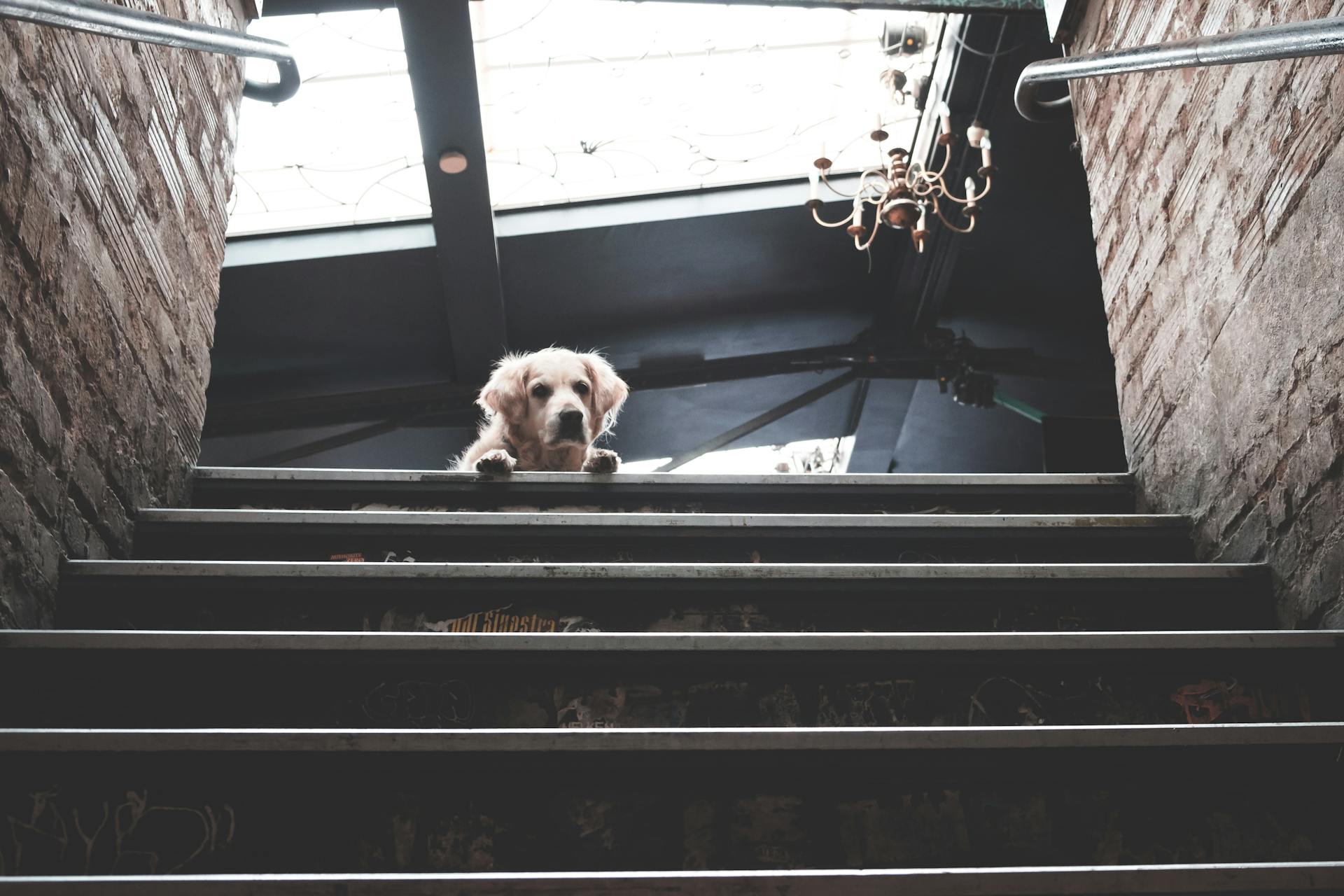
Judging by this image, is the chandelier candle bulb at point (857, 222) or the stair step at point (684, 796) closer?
the stair step at point (684, 796)

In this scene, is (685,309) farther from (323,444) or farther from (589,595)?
(589,595)

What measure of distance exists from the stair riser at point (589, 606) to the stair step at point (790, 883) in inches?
30.6

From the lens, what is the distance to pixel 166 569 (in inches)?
70.8

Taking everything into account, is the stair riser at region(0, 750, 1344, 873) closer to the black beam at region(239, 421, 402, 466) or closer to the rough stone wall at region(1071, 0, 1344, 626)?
the rough stone wall at region(1071, 0, 1344, 626)

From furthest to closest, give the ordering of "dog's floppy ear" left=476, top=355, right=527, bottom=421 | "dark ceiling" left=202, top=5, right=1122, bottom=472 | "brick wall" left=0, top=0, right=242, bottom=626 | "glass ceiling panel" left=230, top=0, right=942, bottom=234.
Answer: "dark ceiling" left=202, top=5, right=1122, bottom=472 → "glass ceiling panel" left=230, top=0, right=942, bottom=234 → "dog's floppy ear" left=476, top=355, right=527, bottom=421 → "brick wall" left=0, top=0, right=242, bottom=626

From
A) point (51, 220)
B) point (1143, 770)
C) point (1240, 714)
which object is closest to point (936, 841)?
point (1143, 770)

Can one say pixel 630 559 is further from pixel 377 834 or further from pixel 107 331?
pixel 107 331

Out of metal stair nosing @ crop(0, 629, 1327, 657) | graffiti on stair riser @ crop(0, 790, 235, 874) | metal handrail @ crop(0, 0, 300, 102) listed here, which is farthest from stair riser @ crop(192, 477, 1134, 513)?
graffiti on stair riser @ crop(0, 790, 235, 874)

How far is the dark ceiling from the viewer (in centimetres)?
612

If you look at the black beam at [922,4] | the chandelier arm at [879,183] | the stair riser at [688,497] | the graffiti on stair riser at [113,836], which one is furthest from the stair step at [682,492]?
the chandelier arm at [879,183]

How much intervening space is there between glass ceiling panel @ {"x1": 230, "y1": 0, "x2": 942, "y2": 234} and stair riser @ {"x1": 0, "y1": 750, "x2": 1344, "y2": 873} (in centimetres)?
414

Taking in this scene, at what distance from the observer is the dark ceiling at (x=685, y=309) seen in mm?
6121

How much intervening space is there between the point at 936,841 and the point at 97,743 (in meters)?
0.99

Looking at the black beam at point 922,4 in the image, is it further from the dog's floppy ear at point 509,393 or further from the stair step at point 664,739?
the stair step at point 664,739
